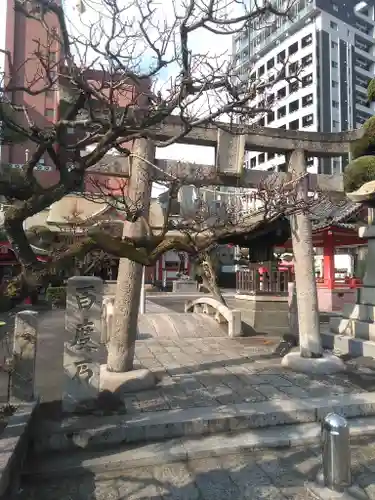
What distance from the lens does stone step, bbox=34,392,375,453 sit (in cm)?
475

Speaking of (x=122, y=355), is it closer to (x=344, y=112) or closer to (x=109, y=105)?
(x=109, y=105)

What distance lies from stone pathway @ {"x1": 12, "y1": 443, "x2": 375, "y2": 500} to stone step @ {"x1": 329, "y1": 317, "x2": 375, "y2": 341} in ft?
16.1

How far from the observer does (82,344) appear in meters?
5.64

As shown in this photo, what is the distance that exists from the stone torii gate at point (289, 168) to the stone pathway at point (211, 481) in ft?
10.6

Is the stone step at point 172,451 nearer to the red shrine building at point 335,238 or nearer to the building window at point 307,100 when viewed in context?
the red shrine building at point 335,238

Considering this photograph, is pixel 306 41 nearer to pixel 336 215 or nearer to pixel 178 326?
pixel 336 215

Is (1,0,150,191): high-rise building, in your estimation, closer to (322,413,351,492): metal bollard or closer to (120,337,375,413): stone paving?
(322,413,351,492): metal bollard

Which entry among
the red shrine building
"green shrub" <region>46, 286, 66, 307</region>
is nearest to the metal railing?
the red shrine building

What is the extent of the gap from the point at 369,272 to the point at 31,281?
29.4 ft

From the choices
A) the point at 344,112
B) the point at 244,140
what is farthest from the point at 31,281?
the point at 344,112

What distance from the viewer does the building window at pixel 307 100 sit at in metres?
56.2

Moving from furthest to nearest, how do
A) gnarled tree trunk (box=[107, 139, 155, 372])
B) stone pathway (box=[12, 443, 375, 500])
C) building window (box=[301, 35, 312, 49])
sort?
building window (box=[301, 35, 312, 49]) → gnarled tree trunk (box=[107, 139, 155, 372]) → stone pathway (box=[12, 443, 375, 500])

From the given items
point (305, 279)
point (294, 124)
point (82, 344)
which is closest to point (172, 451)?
point (82, 344)

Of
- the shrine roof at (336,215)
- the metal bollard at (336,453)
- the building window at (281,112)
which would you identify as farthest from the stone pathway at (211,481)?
the building window at (281,112)
